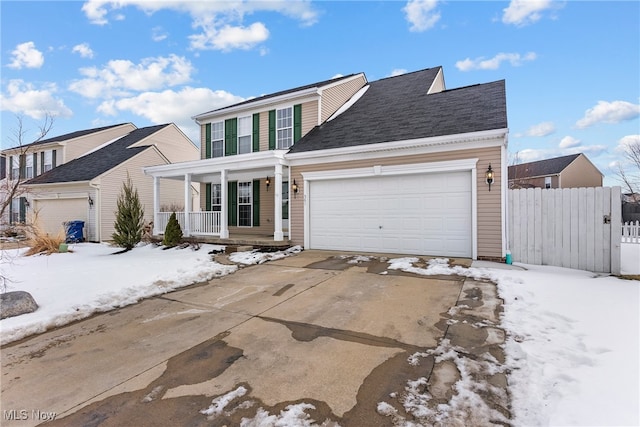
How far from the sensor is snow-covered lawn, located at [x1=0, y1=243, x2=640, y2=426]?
2188 mm

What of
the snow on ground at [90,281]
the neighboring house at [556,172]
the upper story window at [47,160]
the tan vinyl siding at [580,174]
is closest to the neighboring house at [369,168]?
the snow on ground at [90,281]

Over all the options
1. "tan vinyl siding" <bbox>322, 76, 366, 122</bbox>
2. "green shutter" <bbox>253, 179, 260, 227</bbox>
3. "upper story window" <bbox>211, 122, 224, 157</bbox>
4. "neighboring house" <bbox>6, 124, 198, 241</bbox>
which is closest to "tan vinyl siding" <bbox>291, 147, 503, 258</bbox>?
"tan vinyl siding" <bbox>322, 76, 366, 122</bbox>

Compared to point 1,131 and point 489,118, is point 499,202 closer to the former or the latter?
point 489,118

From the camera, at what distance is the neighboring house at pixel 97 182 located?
49.4 feet

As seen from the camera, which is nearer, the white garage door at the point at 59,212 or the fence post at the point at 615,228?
the fence post at the point at 615,228

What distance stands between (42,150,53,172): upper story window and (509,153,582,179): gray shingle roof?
1395 inches

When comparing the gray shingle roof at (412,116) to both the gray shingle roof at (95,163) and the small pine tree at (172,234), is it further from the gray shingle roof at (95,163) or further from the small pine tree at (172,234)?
the gray shingle roof at (95,163)

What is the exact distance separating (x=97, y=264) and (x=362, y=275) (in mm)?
6687

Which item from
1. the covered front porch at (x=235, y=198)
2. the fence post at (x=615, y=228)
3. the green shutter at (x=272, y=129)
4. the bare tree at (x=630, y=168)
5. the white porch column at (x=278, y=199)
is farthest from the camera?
the green shutter at (x=272, y=129)

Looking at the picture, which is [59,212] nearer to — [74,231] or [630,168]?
[74,231]

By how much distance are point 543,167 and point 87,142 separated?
128 feet

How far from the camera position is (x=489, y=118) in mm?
7672

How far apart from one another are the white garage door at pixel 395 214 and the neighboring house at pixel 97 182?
11610mm

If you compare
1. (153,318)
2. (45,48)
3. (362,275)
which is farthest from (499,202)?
(45,48)
